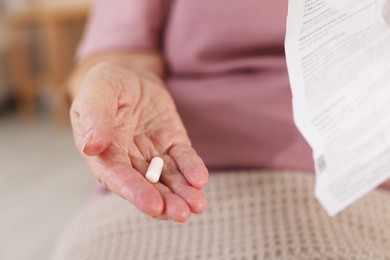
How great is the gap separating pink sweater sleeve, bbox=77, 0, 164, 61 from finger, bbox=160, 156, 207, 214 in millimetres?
283

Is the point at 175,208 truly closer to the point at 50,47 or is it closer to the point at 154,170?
the point at 154,170

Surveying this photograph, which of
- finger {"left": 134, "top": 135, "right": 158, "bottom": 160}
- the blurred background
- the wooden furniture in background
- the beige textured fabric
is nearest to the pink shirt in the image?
the beige textured fabric

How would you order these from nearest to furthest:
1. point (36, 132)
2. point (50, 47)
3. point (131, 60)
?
1. point (131, 60)
2. point (36, 132)
3. point (50, 47)

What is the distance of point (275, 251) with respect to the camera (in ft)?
1.41

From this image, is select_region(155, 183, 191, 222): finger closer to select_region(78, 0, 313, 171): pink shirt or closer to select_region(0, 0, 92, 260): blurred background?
select_region(78, 0, 313, 171): pink shirt

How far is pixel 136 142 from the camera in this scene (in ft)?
1.37

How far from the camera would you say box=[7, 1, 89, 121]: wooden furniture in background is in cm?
253

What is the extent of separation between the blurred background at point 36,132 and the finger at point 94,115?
0.71m

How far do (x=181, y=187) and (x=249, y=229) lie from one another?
14 centimetres

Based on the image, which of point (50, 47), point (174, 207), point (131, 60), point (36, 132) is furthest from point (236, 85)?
point (50, 47)

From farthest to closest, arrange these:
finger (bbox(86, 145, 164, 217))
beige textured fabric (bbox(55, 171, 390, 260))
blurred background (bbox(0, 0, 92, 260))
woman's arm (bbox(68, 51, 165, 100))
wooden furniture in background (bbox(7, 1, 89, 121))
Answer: wooden furniture in background (bbox(7, 1, 89, 121)) < blurred background (bbox(0, 0, 92, 260)) < woman's arm (bbox(68, 51, 165, 100)) < beige textured fabric (bbox(55, 171, 390, 260)) < finger (bbox(86, 145, 164, 217))

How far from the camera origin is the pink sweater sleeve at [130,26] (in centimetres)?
64

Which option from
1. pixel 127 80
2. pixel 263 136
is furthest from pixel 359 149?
pixel 127 80

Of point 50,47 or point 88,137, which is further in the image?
point 50,47
